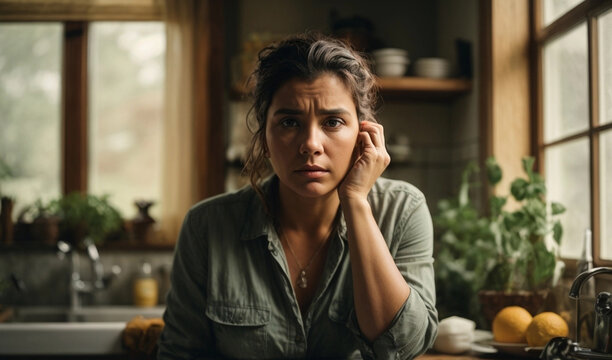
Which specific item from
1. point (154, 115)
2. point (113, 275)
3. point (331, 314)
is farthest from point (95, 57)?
point (331, 314)

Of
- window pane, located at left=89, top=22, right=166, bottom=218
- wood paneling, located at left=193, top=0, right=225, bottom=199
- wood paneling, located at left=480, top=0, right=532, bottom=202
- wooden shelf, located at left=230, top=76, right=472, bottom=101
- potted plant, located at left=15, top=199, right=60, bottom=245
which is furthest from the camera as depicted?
window pane, located at left=89, top=22, right=166, bottom=218

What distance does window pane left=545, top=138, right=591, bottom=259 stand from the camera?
1975 mm

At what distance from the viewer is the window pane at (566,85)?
1.99 m

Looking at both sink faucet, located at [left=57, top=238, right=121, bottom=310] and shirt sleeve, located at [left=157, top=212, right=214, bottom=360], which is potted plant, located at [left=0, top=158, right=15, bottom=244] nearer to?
sink faucet, located at [left=57, top=238, right=121, bottom=310]

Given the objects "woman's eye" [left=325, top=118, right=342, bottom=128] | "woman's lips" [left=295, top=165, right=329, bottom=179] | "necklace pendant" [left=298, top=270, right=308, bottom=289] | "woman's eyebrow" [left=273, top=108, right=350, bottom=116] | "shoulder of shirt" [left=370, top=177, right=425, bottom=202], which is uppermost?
"woman's eyebrow" [left=273, top=108, right=350, bottom=116]

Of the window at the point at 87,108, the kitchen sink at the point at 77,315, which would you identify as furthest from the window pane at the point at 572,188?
the window at the point at 87,108

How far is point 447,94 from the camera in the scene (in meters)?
2.80

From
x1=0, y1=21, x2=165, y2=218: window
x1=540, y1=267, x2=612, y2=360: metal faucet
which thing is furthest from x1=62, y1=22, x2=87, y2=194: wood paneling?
x1=540, y1=267, x2=612, y2=360: metal faucet

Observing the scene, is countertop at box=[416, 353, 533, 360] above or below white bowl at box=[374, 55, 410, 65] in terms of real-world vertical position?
below

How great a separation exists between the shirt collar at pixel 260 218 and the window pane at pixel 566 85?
1032mm

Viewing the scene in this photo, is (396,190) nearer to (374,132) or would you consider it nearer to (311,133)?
(374,132)

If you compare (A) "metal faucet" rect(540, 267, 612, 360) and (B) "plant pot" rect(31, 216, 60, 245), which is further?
(B) "plant pot" rect(31, 216, 60, 245)

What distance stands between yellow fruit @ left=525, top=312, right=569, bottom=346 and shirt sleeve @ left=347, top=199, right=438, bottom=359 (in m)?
0.35

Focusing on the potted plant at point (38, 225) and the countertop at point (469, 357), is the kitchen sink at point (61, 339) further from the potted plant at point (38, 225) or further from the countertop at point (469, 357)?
the countertop at point (469, 357)
